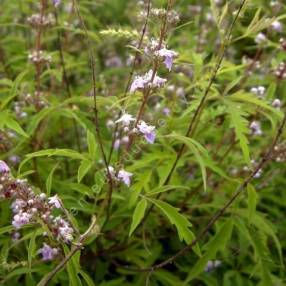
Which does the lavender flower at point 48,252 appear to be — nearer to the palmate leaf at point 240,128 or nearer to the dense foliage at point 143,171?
the dense foliage at point 143,171

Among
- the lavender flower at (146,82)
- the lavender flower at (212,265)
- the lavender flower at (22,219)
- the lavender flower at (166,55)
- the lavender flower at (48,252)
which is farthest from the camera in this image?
the lavender flower at (212,265)

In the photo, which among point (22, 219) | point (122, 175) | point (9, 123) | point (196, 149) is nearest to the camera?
point (22, 219)

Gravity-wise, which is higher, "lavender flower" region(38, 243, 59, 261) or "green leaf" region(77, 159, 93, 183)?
"green leaf" region(77, 159, 93, 183)

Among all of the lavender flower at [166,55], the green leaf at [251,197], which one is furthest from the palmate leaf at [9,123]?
the green leaf at [251,197]

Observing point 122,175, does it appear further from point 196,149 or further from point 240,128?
point 240,128

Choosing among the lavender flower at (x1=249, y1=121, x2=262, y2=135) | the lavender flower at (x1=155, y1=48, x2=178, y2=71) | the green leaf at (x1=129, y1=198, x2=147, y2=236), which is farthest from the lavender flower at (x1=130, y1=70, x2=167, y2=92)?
the lavender flower at (x1=249, y1=121, x2=262, y2=135)

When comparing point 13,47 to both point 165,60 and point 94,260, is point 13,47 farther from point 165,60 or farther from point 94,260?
point 165,60

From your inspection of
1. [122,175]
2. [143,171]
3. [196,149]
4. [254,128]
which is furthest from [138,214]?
[254,128]

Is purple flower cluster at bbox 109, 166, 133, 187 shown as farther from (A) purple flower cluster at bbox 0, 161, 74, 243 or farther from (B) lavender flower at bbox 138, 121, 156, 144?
(A) purple flower cluster at bbox 0, 161, 74, 243

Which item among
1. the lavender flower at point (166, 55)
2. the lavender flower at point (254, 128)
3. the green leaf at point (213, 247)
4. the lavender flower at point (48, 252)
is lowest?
the lavender flower at point (48, 252)
